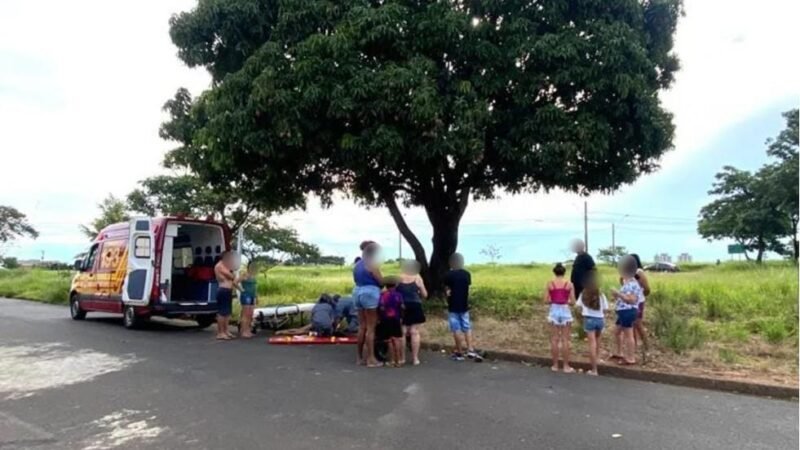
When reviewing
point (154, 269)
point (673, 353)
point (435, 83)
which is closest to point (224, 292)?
A: point (154, 269)

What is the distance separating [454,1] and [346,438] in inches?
339

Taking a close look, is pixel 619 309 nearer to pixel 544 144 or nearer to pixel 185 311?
pixel 544 144

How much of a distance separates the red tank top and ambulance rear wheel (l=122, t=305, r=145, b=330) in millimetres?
9299

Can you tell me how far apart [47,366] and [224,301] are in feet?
10.8

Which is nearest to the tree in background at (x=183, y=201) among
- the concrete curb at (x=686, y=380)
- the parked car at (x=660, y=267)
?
the concrete curb at (x=686, y=380)

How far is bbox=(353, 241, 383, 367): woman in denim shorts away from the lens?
8922mm

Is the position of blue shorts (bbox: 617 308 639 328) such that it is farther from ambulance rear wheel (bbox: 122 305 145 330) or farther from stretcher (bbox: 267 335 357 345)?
ambulance rear wheel (bbox: 122 305 145 330)

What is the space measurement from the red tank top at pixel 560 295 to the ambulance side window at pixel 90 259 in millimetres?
11599

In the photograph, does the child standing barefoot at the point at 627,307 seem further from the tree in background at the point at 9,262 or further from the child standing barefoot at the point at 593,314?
the tree in background at the point at 9,262

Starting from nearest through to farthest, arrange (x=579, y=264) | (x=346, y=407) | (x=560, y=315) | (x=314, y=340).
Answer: (x=346, y=407)
(x=560, y=315)
(x=579, y=264)
(x=314, y=340)

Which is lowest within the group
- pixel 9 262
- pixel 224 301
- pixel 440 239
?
pixel 224 301

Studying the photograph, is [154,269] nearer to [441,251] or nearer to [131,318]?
[131,318]

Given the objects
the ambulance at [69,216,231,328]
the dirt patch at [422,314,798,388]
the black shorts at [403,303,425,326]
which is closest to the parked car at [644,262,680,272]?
the dirt patch at [422,314,798,388]

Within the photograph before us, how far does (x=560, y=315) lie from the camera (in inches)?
327
